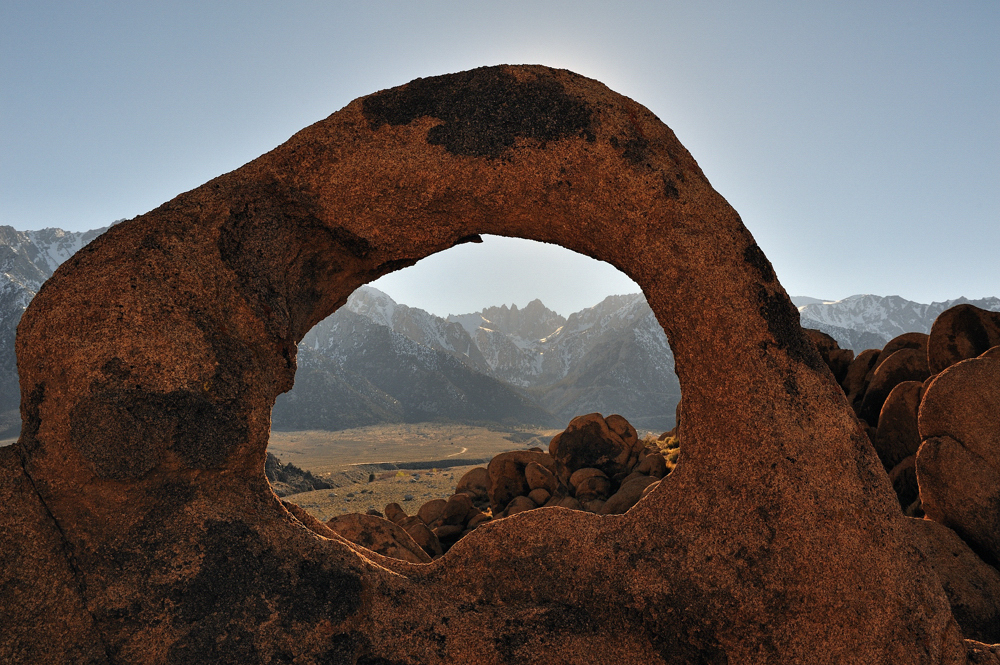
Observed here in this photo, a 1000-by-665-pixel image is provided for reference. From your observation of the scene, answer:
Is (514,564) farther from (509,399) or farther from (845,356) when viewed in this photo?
(509,399)

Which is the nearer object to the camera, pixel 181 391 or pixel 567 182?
pixel 181 391

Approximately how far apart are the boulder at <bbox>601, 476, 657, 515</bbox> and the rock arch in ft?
14.9

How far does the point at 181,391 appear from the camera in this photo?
128 inches

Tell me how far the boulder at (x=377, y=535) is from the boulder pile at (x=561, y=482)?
226 cm

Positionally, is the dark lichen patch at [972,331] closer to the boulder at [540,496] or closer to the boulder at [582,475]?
the boulder at [582,475]

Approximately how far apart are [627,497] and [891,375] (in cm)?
431

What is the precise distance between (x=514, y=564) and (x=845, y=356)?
29.3 feet

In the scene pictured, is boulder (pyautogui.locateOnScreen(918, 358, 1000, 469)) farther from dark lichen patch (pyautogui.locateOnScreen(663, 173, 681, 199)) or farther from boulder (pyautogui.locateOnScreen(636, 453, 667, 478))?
boulder (pyautogui.locateOnScreen(636, 453, 667, 478))

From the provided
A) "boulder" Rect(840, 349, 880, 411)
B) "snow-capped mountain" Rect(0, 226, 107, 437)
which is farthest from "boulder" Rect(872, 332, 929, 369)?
"snow-capped mountain" Rect(0, 226, 107, 437)

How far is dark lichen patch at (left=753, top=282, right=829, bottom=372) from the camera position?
11.5ft

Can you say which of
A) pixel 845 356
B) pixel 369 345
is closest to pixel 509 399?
pixel 369 345

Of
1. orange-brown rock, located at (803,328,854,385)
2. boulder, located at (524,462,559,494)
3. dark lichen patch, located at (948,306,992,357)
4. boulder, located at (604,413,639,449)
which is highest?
dark lichen patch, located at (948,306,992,357)

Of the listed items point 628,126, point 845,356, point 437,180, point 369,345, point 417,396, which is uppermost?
point 628,126

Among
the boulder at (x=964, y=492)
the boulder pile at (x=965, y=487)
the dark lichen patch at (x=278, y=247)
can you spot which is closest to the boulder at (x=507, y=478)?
the boulder pile at (x=965, y=487)
